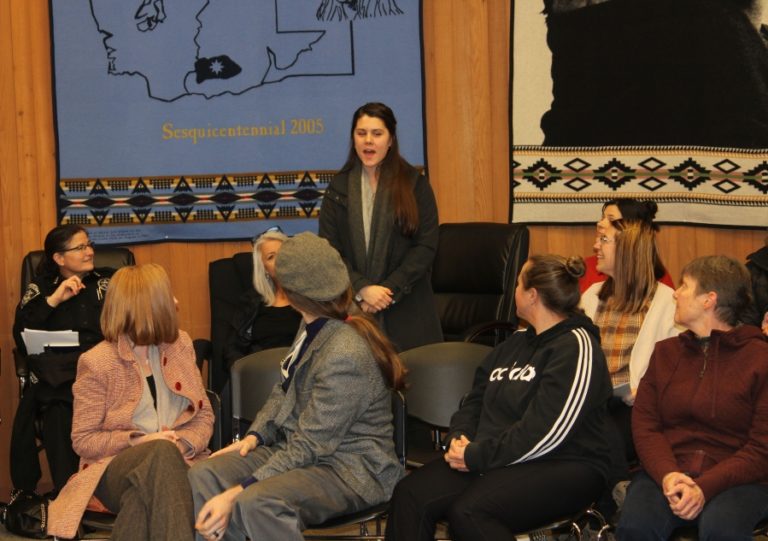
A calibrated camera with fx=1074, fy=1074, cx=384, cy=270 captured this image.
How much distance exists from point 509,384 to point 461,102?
7.99 ft

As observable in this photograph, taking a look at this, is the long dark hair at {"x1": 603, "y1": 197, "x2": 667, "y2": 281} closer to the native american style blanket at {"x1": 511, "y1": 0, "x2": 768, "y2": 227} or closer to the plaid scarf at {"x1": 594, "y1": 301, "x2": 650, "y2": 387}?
the plaid scarf at {"x1": 594, "y1": 301, "x2": 650, "y2": 387}

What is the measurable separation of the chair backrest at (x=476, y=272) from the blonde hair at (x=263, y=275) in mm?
795

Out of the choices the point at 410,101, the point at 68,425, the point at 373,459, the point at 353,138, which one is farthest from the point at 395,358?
the point at 410,101

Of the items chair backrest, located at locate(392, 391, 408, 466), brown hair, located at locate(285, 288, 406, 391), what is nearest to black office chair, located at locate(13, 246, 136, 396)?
brown hair, located at locate(285, 288, 406, 391)

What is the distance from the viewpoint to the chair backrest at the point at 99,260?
16.3 ft

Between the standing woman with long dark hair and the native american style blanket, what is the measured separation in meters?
1.19

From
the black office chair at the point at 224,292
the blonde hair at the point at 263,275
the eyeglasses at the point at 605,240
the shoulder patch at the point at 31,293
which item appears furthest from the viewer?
the black office chair at the point at 224,292

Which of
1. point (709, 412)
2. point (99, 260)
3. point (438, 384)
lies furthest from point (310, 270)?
point (99, 260)

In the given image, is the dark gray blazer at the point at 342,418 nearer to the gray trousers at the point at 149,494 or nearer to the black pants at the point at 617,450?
the gray trousers at the point at 149,494

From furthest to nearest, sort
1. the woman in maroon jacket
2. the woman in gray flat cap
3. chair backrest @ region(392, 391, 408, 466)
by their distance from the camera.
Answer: chair backrest @ region(392, 391, 408, 466) < the woman in gray flat cap < the woman in maroon jacket

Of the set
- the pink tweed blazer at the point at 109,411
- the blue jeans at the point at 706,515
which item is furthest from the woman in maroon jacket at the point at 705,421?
the pink tweed blazer at the point at 109,411

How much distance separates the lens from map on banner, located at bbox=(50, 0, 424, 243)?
17.4 ft

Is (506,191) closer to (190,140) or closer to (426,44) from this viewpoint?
(426,44)

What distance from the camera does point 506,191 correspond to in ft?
17.9
